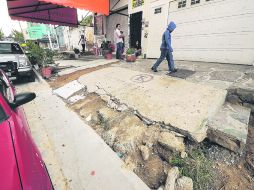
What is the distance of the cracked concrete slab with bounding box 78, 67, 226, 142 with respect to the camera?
2860 millimetres

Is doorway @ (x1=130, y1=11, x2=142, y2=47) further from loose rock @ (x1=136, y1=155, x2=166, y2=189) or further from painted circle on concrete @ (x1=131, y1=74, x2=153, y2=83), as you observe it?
loose rock @ (x1=136, y1=155, x2=166, y2=189)

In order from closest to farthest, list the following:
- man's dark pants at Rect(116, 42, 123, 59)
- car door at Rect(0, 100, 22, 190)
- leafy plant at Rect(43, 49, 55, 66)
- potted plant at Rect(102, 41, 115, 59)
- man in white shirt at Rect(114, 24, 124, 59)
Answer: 1. car door at Rect(0, 100, 22, 190)
2. leafy plant at Rect(43, 49, 55, 66)
3. man in white shirt at Rect(114, 24, 124, 59)
4. man's dark pants at Rect(116, 42, 123, 59)
5. potted plant at Rect(102, 41, 115, 59)

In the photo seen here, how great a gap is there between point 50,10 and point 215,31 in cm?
1077

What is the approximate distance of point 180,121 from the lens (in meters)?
2.89

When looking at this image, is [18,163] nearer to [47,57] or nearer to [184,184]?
[184,184]

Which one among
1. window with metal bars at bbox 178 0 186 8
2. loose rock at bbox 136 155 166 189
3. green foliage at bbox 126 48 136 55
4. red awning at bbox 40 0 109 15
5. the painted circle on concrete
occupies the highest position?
red awning at bbox 40 0 109 15

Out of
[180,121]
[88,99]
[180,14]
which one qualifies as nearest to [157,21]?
[180,14]

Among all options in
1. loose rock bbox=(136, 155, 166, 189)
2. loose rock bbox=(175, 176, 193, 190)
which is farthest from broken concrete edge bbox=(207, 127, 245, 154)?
loose rock bbox=(136, 155, 166, 189)

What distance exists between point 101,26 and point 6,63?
10135 mm

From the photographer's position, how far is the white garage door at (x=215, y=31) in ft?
17.4

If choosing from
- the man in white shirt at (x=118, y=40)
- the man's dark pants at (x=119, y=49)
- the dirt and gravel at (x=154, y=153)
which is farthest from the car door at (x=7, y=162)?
the man's dark pants at (x=119, y=49)

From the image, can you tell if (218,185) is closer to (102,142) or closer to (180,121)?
(180,121)

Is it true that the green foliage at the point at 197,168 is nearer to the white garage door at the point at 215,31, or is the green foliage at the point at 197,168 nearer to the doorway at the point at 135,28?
the white garage door at the point at 215,31

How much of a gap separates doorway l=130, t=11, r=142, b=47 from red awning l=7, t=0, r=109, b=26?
5.41 ft
